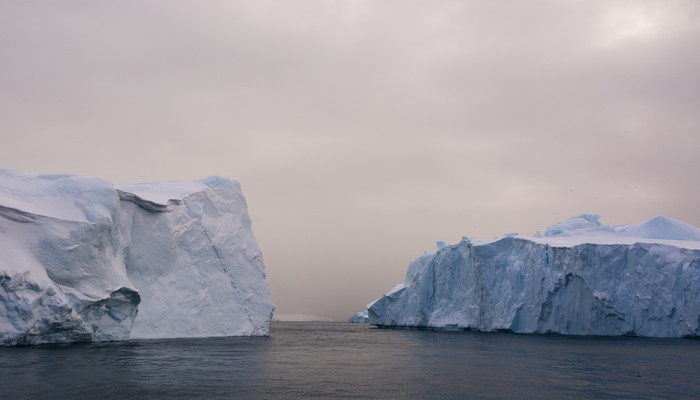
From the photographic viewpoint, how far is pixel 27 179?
22000 mm

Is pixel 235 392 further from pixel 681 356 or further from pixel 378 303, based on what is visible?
pixel 378 303

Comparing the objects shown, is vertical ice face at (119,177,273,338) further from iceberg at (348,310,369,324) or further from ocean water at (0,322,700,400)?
iceberg at (348,310,369,324)

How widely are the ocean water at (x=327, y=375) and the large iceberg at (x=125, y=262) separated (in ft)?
5.31

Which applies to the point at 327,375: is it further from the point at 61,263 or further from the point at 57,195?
the point at 57,195

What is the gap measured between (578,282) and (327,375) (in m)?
25.3

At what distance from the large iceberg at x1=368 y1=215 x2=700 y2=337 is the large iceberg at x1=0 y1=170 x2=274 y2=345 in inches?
658

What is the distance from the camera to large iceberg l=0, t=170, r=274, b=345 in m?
18.0

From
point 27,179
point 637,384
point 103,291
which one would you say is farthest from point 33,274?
point 637,384

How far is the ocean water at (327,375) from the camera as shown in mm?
10328

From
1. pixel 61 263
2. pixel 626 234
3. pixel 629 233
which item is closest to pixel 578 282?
pixel 626 234

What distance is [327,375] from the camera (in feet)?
43.2

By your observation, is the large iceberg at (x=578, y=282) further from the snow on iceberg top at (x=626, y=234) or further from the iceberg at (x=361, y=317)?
the iceberg at (x=361, y=317)

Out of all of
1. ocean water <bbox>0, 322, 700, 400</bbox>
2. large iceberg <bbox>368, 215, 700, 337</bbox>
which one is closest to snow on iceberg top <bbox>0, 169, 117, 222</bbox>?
ocean water <bbox>0, 322, 700, 400</bbox>

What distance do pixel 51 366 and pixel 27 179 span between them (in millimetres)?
11771
